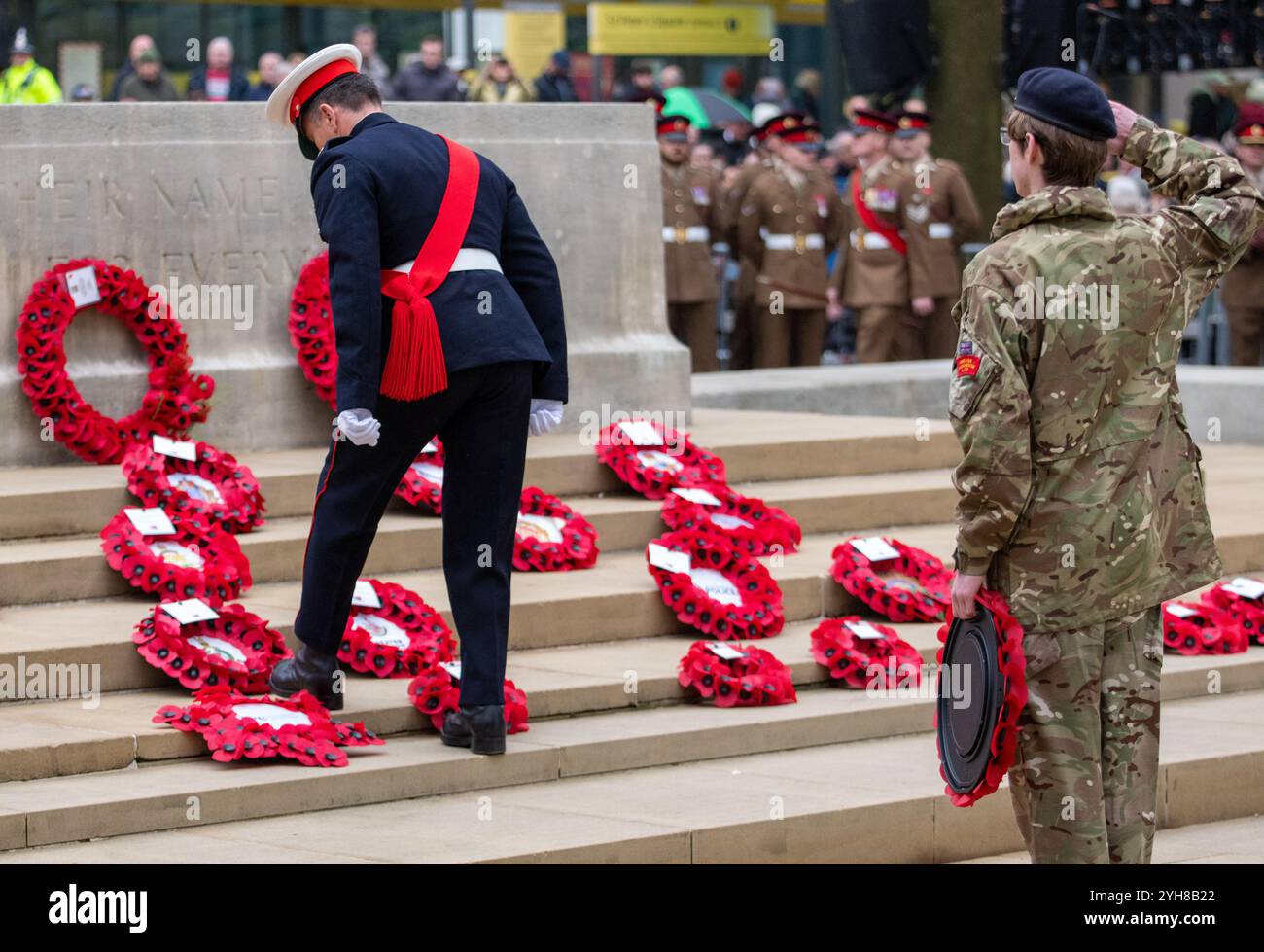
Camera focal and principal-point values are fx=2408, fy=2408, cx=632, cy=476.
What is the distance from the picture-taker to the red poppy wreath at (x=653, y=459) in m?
9.08

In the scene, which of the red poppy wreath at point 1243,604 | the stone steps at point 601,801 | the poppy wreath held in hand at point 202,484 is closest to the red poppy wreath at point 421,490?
the poppy wreath held in hand at point 202,484

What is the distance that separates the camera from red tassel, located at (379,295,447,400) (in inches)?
253

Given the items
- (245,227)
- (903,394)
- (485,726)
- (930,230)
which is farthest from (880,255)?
(485,726)

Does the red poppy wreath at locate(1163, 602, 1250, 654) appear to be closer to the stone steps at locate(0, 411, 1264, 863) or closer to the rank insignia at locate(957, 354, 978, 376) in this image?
the stone steps at locate(0, 411, 1264, 863)

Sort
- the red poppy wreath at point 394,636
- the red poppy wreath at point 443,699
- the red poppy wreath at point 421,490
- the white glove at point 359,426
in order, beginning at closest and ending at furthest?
the white glove at point 359,426 → the red poppy wreath at point 443,699 → the red poppy wreath at point 394,636 → the red poppy wreath at point 421,490

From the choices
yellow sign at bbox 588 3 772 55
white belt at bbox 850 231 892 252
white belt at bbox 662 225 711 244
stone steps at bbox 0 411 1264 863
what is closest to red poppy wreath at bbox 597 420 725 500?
stone steps at bbox 0 411 1264 863

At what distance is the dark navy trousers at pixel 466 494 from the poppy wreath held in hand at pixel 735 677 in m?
0.97

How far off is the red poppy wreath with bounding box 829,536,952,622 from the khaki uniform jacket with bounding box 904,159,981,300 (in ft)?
25.1

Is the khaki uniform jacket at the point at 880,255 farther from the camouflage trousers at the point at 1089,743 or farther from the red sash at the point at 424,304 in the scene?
the camouflage trousers at the point at 1089,743

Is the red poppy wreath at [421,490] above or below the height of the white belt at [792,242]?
below

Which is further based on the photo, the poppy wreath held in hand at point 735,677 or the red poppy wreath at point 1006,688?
the poppy wreath held in hand at point 735,677

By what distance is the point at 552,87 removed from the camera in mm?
22484

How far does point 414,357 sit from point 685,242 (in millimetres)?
9558

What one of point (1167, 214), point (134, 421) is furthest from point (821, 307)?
point (1167, 214)
